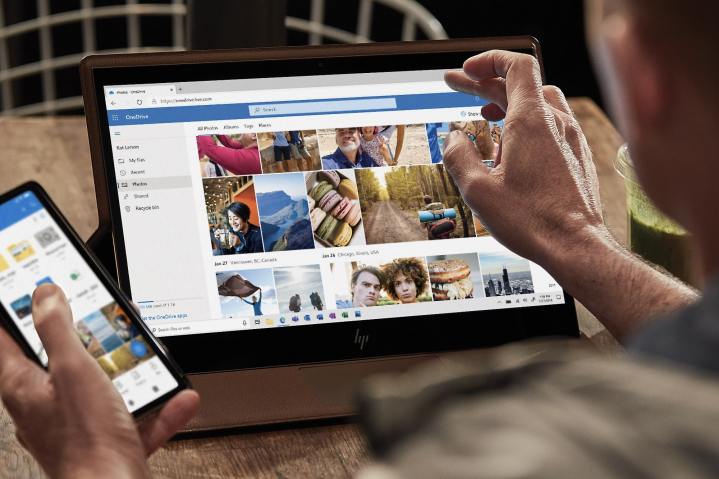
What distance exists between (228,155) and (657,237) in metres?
0.42

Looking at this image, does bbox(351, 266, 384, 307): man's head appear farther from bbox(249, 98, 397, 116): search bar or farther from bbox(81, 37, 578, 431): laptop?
bbox(249, 98, 397, 116): search bar

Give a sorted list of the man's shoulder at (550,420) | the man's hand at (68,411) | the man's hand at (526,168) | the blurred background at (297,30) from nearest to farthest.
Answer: the man's shoulder at (550,420), the man's hand at (68,411), the man's hand at (526,168), the blurred background at (297,30)

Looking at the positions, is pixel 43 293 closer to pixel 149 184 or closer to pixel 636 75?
pixel 149 184

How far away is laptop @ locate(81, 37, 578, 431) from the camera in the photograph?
87 centimetres

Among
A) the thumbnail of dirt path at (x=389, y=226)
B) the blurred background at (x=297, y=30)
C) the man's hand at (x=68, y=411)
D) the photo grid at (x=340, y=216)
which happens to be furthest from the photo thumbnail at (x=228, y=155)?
the blurred background at (x=297, y=30)

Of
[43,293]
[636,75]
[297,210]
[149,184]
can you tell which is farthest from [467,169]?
[636,75]

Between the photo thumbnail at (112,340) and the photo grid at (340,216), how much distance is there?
0.12 meters

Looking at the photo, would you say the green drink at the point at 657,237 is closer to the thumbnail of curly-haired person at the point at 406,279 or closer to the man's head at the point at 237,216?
the thumbnail of curly-haired person at the point at 406,279

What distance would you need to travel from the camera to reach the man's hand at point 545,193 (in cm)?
80

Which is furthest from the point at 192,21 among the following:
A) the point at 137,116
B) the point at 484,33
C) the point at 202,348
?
the point at 484,33

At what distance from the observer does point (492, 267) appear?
2.95ft

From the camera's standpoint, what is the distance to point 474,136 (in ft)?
3.04

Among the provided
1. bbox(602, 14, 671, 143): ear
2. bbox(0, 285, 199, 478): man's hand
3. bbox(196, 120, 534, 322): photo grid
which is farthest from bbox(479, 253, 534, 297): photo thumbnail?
bbox(602, 14, 671, 143): ear

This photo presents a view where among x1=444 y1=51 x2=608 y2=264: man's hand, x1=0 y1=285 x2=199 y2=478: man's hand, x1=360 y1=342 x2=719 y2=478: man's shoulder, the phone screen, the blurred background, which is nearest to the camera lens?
x1=360 y1=342 x2=719 y2=478: man's shoulder
